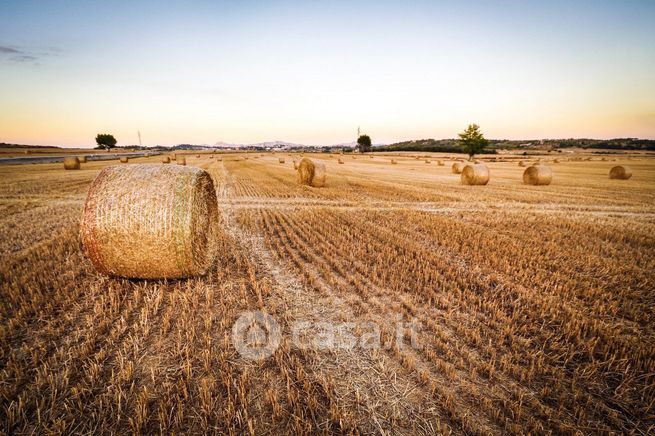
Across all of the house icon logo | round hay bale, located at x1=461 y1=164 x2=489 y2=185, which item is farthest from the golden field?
round hay bale, located at x1=461 y1=164 x2=489 y2=185

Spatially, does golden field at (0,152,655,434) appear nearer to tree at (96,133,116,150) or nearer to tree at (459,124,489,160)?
tree at (459,124,489,160)

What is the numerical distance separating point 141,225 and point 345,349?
4090mm

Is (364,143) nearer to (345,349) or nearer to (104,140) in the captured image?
(104,140)

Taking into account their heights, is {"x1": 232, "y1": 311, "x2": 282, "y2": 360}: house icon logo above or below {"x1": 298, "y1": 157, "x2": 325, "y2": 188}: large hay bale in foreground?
below

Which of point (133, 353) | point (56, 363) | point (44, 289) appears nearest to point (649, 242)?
point (133, 353)

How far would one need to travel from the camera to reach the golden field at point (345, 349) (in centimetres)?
291

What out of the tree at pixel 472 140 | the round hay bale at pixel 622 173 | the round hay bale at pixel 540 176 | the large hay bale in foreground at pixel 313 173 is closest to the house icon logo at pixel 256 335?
the large hay bale in foreground at pixel 313 173

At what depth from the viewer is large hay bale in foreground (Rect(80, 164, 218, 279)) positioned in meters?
5.32

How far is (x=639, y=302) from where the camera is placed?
17.0ft

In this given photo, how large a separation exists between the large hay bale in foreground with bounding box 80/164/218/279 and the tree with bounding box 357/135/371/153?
372 feet

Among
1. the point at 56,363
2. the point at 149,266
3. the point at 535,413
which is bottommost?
the point at 535,413

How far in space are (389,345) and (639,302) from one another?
4.68 m

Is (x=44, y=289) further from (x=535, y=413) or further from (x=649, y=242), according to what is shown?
(x=649, y=242)

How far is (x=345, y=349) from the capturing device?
3.91 meters
